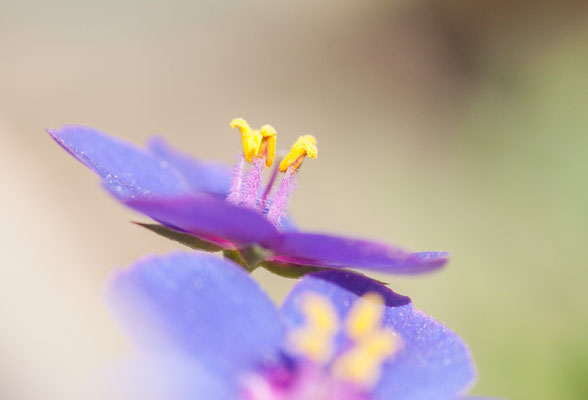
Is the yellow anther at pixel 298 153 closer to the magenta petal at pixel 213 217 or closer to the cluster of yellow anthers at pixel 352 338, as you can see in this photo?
the magenta petal at pixel 213 217

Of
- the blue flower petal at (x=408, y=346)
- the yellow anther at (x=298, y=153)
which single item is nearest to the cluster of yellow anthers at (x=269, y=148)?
the yellow anther at (x=298, y=153)

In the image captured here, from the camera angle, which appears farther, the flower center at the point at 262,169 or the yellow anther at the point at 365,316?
the flower center at the point at 262,169

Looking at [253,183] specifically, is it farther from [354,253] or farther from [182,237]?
[354,253]

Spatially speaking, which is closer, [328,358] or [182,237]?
[328,358]

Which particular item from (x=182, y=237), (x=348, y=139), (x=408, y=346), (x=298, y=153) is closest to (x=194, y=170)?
(x=298, y=153)

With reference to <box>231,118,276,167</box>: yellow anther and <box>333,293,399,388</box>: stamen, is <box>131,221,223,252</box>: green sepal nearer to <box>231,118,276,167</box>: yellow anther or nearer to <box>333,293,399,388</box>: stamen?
<box>231,118,276,167</box>: yellow anther

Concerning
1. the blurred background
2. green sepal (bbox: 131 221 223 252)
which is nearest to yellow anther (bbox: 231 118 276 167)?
green sepal (bbox: 131 221 223 252)

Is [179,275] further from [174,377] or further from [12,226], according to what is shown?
[12,226]
